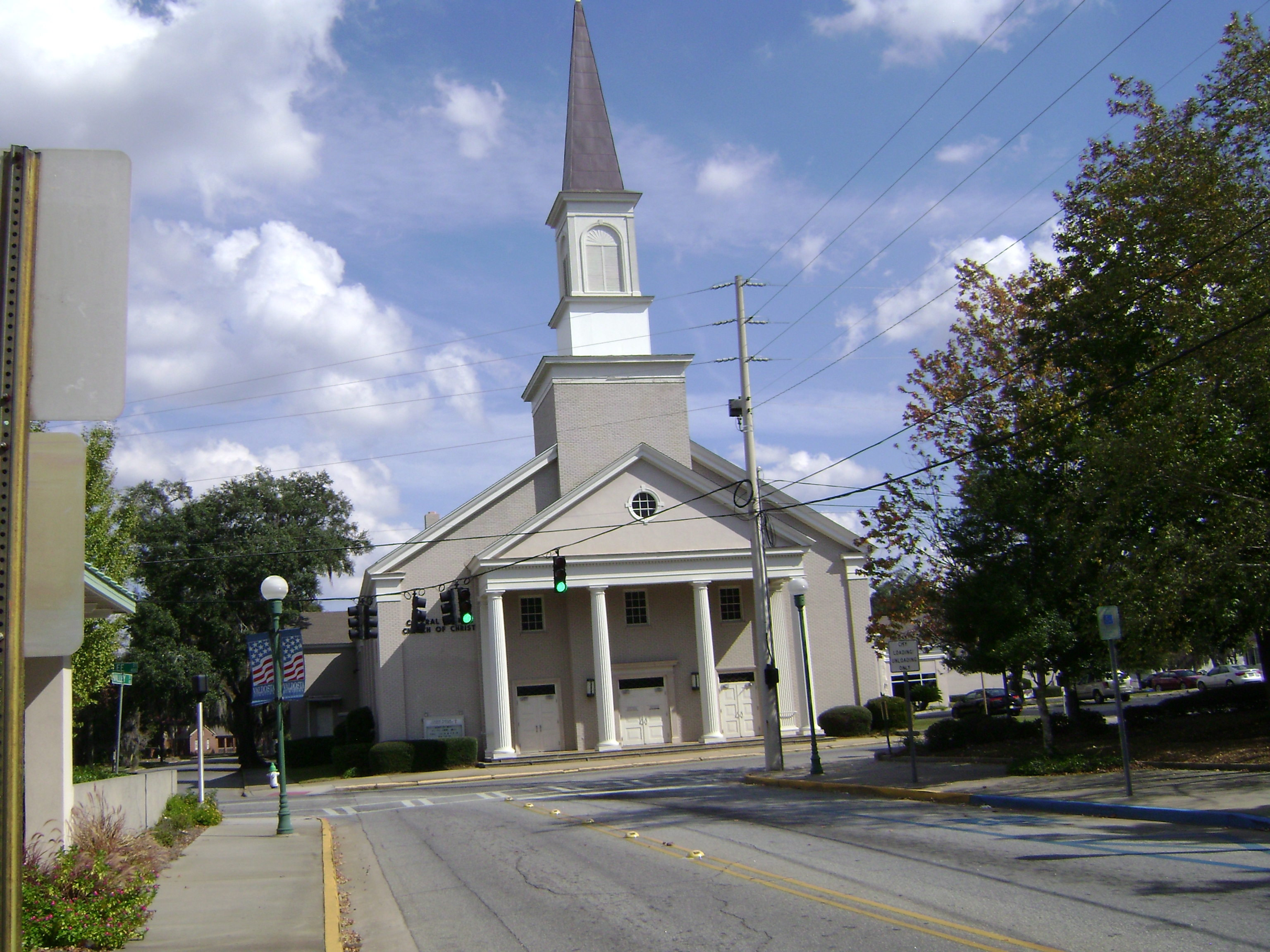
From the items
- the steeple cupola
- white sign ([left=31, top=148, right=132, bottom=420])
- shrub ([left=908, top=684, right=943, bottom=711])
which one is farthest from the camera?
shrub ([left=908, top=684, right=943, bottom=711])

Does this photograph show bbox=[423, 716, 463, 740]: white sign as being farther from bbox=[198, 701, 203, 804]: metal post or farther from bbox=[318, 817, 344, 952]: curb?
bbox=[318, 817, 344, 952]: curb

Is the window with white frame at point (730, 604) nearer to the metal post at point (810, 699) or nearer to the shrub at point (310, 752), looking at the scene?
the metal post at point (810, 699)

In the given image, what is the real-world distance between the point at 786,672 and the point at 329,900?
27.9m

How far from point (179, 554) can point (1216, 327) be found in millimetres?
40970

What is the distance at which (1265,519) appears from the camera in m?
15.8

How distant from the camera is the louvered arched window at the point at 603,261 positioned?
1633 inches

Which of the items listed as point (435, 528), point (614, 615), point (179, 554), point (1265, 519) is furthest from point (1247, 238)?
point (179, 554)

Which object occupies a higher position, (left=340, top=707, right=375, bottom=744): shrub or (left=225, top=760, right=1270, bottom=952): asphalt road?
(left=340, top=707, right=375, bottom=744): shrub

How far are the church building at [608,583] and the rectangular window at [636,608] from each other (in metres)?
0.07

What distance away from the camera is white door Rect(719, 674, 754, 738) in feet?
124

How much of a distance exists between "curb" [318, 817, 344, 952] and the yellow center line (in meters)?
3.83

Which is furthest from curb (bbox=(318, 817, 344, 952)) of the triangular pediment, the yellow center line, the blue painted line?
the triangular pediment

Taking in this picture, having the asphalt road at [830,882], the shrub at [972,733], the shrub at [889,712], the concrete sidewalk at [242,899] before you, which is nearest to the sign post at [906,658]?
the asphalt road at [830,882]

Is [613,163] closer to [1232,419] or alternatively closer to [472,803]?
[472,803]
